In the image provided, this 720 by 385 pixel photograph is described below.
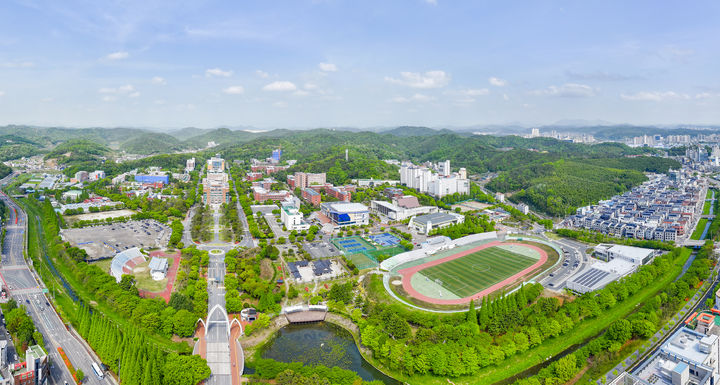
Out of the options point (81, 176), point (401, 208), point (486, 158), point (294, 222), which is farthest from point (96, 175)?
point (486, 158)

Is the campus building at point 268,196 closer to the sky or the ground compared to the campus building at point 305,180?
closer to the ground

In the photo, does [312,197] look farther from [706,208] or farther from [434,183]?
[706,208]

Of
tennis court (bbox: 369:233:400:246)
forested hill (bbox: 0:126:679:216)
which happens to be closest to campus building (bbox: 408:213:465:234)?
tennis court (bbox: 369:233:400:246)

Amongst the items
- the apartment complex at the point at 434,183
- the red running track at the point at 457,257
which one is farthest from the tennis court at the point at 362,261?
the apartment complex at the point at 434,183

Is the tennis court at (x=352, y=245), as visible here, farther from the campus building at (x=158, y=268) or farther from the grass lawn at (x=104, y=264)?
the grass lawn at (x=104, y=264)

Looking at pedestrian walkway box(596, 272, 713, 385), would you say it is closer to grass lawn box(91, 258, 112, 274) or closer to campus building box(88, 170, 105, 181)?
grass lawn box(91, 258, 112, 274)

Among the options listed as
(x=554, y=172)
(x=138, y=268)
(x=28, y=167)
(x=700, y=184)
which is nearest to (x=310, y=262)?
(x=138, y=268)

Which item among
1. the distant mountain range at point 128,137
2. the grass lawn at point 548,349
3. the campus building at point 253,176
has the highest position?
the distant mountain range at point 128,137
